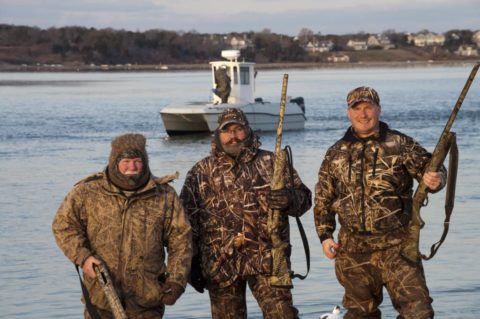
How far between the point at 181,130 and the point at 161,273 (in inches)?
1103

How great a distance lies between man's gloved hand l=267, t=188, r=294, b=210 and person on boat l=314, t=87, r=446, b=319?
27 centimetres

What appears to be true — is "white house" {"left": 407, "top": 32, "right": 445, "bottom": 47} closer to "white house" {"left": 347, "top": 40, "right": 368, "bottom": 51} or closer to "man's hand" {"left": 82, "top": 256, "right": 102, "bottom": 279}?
"white house" {"left": 347, "top": 40, "right": 368, "bottom": 51}

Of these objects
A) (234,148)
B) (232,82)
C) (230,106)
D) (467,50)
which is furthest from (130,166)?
(467,50)

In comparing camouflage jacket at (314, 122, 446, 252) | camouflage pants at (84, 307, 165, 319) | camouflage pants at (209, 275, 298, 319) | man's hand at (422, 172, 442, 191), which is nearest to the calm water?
camouflage pants at (209, 275, 298, 319)

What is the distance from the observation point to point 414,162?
22.1ft

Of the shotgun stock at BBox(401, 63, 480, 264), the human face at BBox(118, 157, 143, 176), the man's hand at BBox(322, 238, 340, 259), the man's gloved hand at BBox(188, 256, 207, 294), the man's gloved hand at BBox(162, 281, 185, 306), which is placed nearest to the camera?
the human face at BBox(118, 157, 143, 176)

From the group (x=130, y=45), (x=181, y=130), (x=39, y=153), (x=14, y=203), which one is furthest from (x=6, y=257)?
(x=130, y=45)

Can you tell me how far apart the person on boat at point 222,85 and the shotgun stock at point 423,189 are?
27290 mm

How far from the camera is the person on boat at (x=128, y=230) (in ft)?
21.0

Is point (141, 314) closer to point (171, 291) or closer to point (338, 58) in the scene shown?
point (171, 291)

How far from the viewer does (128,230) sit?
6.45m

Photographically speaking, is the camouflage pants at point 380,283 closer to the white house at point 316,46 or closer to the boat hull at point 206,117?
the boat hull at point 206,117

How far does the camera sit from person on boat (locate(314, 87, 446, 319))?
6707mm

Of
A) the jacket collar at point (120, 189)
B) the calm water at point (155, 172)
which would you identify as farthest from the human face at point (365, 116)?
the calm water at point (155, 172)
